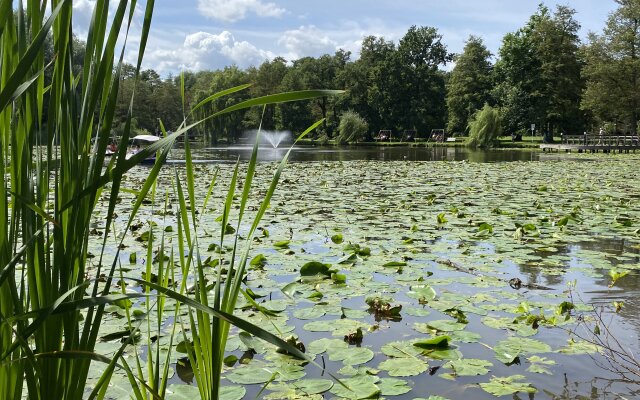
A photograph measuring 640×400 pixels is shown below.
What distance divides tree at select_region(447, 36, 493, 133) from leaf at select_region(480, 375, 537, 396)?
45.4m

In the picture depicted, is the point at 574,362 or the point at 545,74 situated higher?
the point at 545,74

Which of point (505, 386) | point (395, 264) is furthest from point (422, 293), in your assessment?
point (505, 386)

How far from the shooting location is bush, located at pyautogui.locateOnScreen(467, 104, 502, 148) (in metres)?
36.0

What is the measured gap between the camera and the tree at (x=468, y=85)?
46.5 m

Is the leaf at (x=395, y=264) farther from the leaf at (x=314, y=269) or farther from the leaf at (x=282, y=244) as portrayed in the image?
the leaf at (x=282, y=244)

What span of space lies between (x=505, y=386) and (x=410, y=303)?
3.83ft

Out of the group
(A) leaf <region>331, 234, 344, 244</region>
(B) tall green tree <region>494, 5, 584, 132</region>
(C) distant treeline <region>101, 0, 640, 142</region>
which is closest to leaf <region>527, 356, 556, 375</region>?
(A) leaf <region>331, 234, 344, 244</region>

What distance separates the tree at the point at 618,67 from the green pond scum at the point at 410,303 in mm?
29194

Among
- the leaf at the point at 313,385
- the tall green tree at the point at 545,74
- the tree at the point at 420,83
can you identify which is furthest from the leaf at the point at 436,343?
the tree at the point at 420,83

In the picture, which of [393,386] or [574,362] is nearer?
[393,386]

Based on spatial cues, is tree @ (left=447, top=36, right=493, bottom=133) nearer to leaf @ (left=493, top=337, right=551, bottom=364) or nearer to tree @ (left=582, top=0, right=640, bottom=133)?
tree @ (left=582, top=0, right=640, bottom=133)

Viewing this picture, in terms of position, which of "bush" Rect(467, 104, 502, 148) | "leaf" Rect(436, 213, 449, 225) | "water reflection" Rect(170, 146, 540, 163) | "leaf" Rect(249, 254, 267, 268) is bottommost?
"leaf" Rect(249, 254, 267, 268)

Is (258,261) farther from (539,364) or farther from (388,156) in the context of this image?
(388,156)

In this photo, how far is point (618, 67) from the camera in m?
32.8
